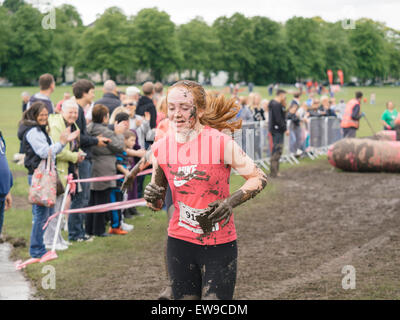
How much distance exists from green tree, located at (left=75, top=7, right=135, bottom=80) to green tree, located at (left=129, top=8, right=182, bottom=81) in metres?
1.31

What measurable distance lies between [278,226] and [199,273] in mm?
5971

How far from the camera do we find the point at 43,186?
711 cm

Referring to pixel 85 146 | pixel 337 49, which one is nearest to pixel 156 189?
pixel 85 146

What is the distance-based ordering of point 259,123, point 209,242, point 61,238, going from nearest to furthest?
point 209,242, point 61,238, point 259,123

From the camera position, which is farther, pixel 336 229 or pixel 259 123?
pixel 259 123

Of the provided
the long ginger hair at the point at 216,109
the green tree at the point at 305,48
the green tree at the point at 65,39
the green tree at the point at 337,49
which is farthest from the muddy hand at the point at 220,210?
the green tree at the point at 65,39

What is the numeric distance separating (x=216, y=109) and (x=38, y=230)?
4.35 metres

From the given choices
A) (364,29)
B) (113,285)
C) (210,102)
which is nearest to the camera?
(210,102)

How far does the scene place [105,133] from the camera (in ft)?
27.8

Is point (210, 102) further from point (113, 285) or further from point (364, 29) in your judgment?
point (364, 29)

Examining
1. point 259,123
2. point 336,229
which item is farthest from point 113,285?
Answer: point 259,123

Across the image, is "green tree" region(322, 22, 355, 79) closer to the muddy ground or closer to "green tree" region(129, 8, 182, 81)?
"green tree" region(129, 8, 182, 81)

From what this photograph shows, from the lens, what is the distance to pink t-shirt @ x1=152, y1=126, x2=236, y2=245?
11.5 feet

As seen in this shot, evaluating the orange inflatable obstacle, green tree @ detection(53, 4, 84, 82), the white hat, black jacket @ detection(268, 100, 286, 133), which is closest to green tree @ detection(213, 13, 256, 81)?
green tree @ detection(53, 4, 84, 82)
